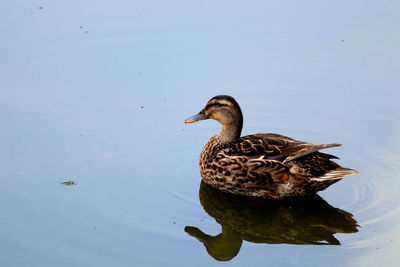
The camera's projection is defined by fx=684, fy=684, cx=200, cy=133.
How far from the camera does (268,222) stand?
6.32 meters

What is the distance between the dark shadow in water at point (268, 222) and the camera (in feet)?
19.6

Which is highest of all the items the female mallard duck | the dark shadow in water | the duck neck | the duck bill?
the duck bill

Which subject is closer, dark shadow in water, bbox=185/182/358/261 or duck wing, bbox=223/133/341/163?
dark shadow in water, bbox=185/182/358/261

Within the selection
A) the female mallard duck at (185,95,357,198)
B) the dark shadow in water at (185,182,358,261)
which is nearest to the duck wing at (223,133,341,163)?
the female mallard duck at (185,95,357,198)

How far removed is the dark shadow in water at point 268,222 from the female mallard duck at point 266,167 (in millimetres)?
135

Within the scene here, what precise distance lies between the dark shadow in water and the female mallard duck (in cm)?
14

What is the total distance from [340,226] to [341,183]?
35.0 inches

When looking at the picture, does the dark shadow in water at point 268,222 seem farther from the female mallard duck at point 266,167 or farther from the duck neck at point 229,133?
the duck neck at point 229,133

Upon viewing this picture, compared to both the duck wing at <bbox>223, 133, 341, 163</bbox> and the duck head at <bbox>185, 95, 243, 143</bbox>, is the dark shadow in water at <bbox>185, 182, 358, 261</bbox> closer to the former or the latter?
the duck wing at <bbox>223, 133, 341, 163</bbox>

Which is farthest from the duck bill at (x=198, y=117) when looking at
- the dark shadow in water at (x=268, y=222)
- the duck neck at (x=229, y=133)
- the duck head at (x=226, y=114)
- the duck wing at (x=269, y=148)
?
the dark shadow in water at (x=268, y=222)

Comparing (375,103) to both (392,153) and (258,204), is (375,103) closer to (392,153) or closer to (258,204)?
(392,153)

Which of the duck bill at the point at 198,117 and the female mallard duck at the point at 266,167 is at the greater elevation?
the duck bill at the point at 198,117

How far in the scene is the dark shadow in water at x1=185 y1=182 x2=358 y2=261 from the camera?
5.96 m

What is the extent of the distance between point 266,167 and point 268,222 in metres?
0.65
